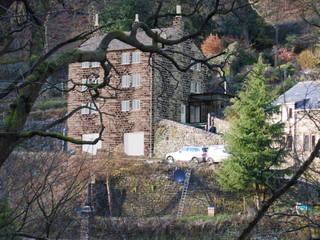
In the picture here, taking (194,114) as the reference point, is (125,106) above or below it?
above

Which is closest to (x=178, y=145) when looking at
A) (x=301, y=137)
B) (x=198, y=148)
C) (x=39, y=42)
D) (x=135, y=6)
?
(x=198, y=148)

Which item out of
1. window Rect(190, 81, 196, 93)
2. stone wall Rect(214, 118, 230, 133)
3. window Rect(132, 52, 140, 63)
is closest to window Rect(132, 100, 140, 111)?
window Rect(132, 52, 140, 63)

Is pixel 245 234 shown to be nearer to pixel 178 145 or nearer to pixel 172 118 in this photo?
pixel 178 145

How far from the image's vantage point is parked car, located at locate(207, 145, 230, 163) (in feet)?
128

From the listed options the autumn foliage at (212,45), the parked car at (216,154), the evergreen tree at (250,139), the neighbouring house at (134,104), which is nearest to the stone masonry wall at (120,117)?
the neighbouring house at (134,104)

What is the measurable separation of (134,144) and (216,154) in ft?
19.0

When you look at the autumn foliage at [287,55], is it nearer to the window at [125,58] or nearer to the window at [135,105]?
the window at [125,58]

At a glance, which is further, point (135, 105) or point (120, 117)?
point (135, 105)

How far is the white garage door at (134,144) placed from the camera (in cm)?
4153

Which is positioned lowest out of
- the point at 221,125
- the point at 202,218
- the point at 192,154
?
the point at 202,218

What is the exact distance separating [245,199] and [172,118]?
9.24m

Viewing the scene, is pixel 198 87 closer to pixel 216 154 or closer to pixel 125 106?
pixel 125 106

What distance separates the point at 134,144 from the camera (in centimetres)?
4181

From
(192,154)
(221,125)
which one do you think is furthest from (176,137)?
(221,125)
